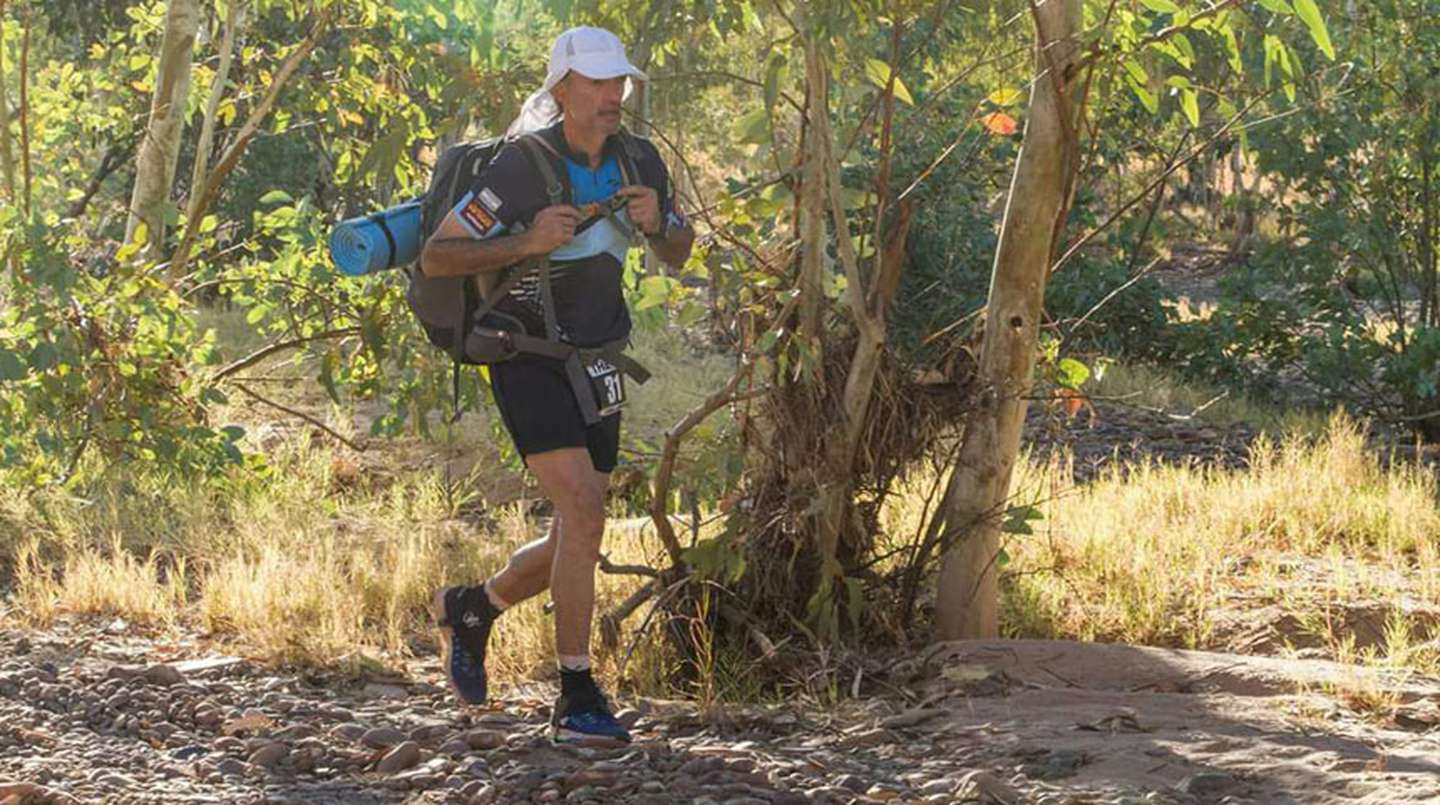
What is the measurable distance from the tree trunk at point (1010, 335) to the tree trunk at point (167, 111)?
4.47m

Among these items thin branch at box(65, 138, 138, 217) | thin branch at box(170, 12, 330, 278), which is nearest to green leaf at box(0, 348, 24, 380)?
thin branch at box(170, 12, 330, 278)

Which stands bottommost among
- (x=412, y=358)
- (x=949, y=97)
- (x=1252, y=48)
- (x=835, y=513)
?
(x=835, y=513)

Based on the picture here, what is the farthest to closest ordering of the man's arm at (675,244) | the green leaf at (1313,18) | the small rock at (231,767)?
1. the man's arm at (675,244)
2. the small rock at (231,767)
3. the green leaf at (1313,18)

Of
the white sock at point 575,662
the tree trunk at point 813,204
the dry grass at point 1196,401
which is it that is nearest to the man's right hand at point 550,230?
the tree trunk at point 813,204

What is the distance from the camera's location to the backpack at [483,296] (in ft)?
16.9

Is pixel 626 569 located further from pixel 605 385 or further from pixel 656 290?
pixel 605 385

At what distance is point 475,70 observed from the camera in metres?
5.93

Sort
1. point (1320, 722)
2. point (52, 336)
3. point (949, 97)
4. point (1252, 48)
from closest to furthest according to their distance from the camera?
point (1320, 722), point (1252, 48), point (52, 336), point (949, 97)

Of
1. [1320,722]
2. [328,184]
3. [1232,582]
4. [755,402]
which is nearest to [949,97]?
[328,184]

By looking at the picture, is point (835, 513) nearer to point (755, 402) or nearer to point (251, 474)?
point (755, 402)

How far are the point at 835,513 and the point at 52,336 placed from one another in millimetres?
3836

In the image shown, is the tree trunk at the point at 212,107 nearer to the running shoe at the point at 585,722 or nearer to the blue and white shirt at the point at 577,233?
the blue and white shirt at the point at 577,233

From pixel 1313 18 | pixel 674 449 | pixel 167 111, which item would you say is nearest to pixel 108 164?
pixel 167 111

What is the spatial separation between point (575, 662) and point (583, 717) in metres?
0.14
